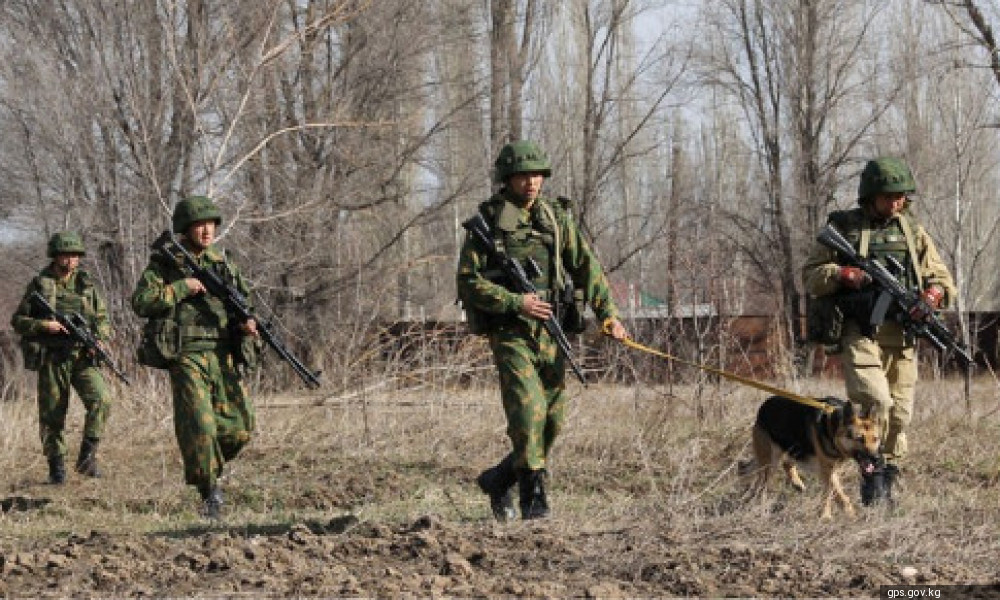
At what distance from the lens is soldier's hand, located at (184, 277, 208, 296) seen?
25.6 feet

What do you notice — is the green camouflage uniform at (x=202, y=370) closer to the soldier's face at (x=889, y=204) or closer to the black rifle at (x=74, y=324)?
the black rifle at (x=74, y=324)

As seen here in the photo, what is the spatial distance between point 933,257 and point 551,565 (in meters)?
3.39

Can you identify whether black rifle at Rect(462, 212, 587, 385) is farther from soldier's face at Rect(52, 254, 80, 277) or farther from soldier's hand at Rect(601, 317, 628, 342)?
soldier's face at Rect(52, 254, 80, 277)

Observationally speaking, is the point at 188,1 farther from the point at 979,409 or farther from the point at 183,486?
the point at 979,409

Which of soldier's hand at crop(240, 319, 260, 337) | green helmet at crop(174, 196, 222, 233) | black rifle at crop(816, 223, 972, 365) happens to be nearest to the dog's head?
black rifle at crop(816, 223, 972, 365)

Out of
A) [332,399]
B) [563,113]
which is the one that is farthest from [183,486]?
[563,113]

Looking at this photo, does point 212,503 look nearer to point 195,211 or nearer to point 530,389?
point 195,211

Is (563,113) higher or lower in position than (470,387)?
higher

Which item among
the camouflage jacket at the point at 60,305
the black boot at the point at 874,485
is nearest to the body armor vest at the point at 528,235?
the black boot at the point at 874,485

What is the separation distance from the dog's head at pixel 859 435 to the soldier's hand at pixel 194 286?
3.72m

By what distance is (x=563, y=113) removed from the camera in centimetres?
2853

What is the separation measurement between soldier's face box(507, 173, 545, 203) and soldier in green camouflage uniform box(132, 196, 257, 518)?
203 centimetres

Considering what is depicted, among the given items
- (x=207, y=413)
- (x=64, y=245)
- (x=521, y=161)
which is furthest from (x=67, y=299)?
(x=521, y=161)

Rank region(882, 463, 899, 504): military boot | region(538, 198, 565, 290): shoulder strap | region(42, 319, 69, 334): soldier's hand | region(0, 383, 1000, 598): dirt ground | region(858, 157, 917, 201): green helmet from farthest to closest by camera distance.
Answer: region(42, 319, 69, 334): soldier's hand < region(882, 463, 899, 504): military boot < region(858, 157, 917, 201): green helmet < region(538, 198, 565, 290): shoulder strap < region(0, 383, 1000, 598): dirt ground
